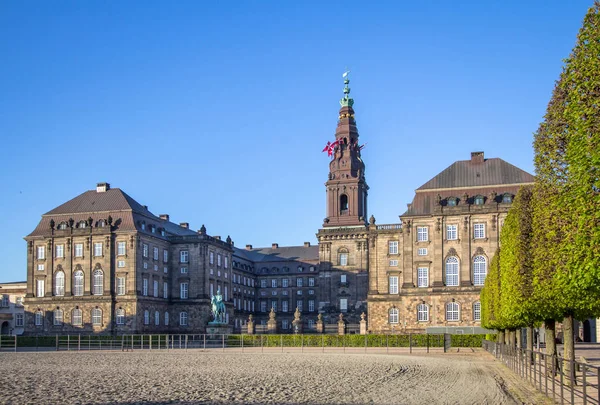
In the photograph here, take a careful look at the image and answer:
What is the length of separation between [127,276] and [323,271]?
30.4m

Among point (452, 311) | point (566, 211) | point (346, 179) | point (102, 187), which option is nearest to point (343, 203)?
point (346, 179)

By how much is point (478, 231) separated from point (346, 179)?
35039 millimetres

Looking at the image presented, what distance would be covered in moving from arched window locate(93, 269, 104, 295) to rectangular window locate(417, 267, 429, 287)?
39.1 metres

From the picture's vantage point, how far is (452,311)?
83188mm

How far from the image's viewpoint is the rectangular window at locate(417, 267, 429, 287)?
281 feet

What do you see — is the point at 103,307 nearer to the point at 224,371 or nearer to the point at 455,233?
the point at 455,233

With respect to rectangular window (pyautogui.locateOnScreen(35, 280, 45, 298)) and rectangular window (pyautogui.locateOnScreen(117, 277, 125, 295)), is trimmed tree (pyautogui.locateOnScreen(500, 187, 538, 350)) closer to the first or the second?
rectangular window (pyautogui.locateOnScreen(117, 277, 125, 295))

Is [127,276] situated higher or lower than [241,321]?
higher

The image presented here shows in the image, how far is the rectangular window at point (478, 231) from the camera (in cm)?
8362

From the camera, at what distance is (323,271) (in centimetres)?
11150

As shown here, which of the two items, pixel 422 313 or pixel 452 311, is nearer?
pixel 452 311

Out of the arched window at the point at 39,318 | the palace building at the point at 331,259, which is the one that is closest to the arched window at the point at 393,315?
the palace building at the point at 331,259

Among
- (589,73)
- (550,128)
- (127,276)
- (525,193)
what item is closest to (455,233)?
(127,276)

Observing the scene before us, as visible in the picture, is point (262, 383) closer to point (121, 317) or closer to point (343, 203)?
point (121, 317)
